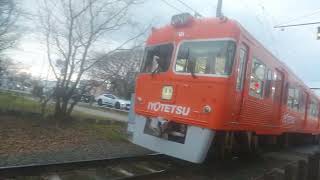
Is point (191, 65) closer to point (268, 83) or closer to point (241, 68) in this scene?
point (241, 68)

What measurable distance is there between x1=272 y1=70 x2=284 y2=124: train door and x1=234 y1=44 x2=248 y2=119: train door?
108 inches

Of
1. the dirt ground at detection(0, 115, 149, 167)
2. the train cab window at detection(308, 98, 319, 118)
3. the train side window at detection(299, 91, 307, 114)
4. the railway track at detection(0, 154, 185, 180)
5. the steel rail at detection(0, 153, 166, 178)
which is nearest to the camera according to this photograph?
the steel rail at detection(0, 153, 166, 178)

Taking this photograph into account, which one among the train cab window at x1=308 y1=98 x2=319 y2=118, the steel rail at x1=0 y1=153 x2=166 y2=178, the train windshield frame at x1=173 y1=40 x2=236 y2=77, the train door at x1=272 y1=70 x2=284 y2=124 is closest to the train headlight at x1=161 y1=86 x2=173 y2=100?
the train windshield frame at x1=173 y1=40 x2=236 y2=77

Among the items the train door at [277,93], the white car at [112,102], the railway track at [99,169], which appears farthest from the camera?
the white car at [112,102]

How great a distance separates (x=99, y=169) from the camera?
848 centimetres

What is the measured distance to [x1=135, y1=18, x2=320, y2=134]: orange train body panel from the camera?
329 inches

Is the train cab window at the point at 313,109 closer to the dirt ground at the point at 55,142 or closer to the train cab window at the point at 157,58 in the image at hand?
the dirt ground at the point at 55,142

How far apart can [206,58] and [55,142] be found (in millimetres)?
4907

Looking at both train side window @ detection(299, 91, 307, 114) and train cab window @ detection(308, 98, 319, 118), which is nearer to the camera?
train side window @ detection(299, 91, 307, 114)

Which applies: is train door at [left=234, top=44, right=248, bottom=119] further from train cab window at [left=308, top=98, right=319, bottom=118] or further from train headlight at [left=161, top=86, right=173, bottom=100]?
train cab window at [left=308, top=98, right=319, bottom=118]

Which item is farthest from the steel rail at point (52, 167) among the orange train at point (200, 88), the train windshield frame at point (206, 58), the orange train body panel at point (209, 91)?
the train windshield frame at point (206, 58)

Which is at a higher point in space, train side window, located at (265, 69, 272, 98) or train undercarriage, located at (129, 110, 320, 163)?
train side window, located at (265, 69, 272, 98)

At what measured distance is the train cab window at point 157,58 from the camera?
9664mm

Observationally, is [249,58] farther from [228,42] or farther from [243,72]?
[228,42]
